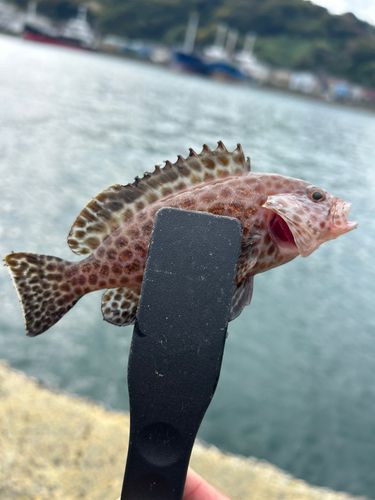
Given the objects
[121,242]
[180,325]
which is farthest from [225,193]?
[180,325]

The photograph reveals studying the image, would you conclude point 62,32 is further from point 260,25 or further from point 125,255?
point 125,255

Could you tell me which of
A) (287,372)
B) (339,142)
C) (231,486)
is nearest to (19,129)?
(287,372)

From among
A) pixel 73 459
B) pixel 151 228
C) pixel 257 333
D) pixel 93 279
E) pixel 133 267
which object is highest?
pixel 151 228

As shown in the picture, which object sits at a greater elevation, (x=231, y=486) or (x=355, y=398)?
(x=231, y=486)

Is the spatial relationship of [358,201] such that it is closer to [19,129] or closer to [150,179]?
[19,129]

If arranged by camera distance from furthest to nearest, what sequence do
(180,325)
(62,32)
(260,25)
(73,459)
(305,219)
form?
(260,25) < (62,32) < (73,459) < (305,219) < (180,325)

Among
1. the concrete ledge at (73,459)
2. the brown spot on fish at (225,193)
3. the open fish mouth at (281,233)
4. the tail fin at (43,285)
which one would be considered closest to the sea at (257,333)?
the concrete ledge at (73,459)

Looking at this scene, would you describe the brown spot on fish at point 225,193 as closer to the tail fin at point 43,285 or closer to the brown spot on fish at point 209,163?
the brown spot on fish at point 209,163
